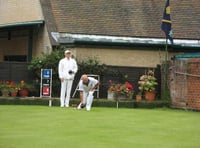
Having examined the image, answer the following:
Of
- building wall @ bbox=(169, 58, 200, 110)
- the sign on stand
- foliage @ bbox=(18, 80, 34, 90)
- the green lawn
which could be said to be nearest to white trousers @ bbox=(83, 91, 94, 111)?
the green lawn

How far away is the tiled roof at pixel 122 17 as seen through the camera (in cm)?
2469

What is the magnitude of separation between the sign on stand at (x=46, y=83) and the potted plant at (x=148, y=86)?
12.0 feet

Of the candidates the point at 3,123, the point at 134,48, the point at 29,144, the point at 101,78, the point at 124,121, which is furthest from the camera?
the point at 134,48

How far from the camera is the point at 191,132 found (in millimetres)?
11086

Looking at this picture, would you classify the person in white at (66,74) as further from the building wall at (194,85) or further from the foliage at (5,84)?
the building wall at (194,85)

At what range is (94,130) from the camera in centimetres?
1096

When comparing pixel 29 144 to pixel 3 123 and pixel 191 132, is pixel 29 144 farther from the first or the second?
pixel 191 132

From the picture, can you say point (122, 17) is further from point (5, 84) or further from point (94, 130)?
point (94, 130)

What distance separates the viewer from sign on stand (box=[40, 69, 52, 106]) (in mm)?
19125

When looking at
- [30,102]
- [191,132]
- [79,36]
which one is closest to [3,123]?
[191,132]

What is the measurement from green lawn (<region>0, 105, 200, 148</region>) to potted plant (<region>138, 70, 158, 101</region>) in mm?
5408

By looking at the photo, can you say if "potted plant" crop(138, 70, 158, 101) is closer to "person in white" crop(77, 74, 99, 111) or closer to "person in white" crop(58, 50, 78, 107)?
"person in white" crop(58, 50, 78, 107)

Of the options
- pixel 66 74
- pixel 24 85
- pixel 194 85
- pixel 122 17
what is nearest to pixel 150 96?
pixel 194 85

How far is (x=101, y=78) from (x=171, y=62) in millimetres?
3080
